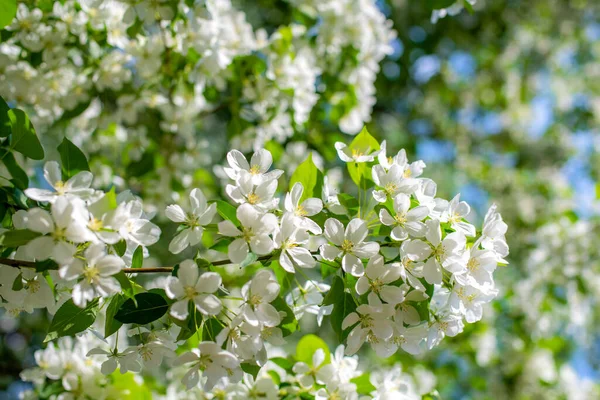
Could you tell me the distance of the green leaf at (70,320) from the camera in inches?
44.8

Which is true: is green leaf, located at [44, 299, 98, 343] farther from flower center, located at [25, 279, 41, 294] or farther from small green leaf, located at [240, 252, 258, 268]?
small green leaf, located at [240, 252, 258, 268]

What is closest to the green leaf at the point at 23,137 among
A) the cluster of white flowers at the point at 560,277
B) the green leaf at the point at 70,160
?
the green leaf at the point at 70,160

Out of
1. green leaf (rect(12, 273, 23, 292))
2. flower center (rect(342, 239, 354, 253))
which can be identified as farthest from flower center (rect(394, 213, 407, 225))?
green leaf (rect(12, 273, 23, 292))

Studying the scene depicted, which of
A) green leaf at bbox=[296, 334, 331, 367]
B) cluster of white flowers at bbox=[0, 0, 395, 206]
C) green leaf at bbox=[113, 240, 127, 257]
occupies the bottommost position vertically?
green leaf at bbox=[296, 334, 331, 367]

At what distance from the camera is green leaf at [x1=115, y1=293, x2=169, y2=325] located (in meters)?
1.08

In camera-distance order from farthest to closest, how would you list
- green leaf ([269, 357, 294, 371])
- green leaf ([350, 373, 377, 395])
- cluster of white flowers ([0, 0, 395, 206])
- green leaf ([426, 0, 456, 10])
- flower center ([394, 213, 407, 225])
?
cluster of white flowers ([0, 0, 395, 206]), green leaf ([426, 0, 456, 10]), green leaf ([269, 357, 294, 371]), green leaf ([350, 373, 377, 395]), flower center ([394, 213, 407, 225])

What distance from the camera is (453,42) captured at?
18.3ft

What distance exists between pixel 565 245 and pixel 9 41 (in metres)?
3.04

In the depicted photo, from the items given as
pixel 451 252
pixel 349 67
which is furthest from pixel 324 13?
pixel 451 252

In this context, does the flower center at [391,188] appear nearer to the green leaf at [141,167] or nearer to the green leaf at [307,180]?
the green leaf at [307,180]

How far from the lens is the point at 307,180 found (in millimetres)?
1278

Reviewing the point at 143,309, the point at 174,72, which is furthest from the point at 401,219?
the point at 174,72

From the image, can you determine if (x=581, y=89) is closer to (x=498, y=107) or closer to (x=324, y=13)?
(x=498, y=107)

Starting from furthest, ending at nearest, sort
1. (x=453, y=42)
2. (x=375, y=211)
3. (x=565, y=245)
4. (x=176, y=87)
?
(x=453, y=42)
(x=565, y=245)
(x=176, y=87)
(x=375, y=211)
